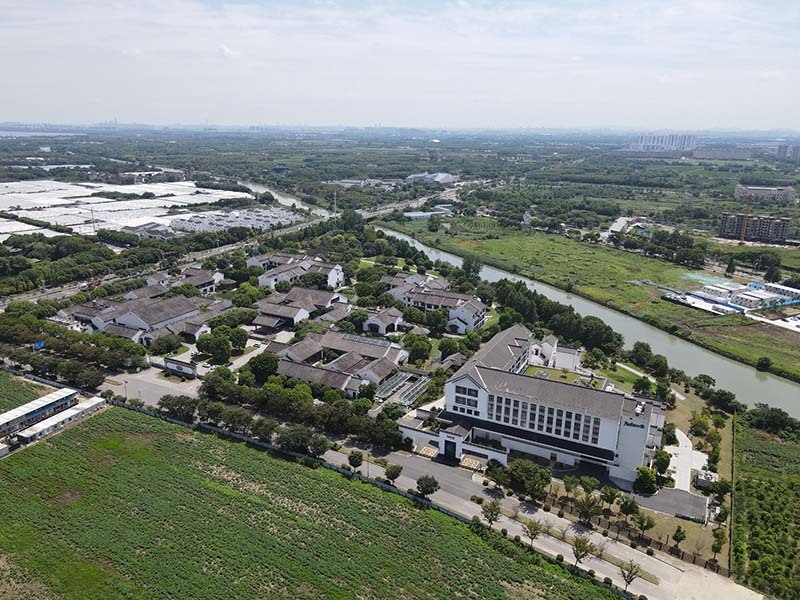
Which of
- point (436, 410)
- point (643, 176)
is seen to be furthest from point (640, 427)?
point (643, 176)

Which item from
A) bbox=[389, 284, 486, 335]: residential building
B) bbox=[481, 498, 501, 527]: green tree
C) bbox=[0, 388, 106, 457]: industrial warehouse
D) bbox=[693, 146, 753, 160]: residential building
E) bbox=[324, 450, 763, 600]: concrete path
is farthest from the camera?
bbox=[693, 146, 753, 160]: residential building

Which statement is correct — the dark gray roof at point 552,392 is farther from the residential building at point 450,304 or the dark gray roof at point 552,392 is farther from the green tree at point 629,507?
the residential building at point 450,304

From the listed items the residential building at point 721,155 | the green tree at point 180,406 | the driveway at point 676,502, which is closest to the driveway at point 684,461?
the driveway at point 676,502

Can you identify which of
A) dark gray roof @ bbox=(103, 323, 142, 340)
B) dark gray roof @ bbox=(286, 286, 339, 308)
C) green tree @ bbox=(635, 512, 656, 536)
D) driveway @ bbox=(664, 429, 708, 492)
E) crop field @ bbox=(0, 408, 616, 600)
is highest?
dark gray roof @ bbox=(286, 286, 339, 308)

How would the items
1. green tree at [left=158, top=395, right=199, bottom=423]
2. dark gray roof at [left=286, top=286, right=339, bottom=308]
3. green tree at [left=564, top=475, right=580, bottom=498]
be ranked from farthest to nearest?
dark gray roof at [left=286, top=286, right=339, bottom=308] < green tree at [left=158, top=395, right=199, bottom=423] < green tree at [left=564, top=475, right=580, bottom=498]

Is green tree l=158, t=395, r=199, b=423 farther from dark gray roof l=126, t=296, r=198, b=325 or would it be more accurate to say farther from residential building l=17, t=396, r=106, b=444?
dark gray roof l=126, t=296, r=198, b=325

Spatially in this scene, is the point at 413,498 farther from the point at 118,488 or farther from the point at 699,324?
the point at 699,324

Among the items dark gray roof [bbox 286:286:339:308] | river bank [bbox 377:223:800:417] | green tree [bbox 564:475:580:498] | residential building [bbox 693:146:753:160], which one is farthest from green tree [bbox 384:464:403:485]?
residential building [bbox 693:146:753:160]
